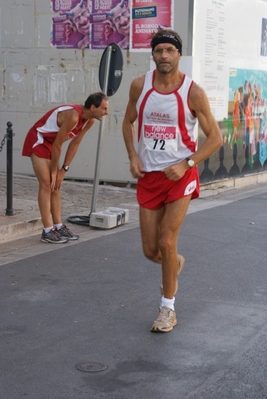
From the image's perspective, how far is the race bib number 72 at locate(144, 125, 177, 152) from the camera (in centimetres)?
575

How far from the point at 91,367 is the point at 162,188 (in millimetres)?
1437

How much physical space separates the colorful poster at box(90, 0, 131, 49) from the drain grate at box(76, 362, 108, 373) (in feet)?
29.1

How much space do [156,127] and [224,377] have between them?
72.0 inches

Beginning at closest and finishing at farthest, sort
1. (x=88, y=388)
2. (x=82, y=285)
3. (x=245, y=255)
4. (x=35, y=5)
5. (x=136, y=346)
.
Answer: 1. (x=88, y=388)
2. (x=136, y=346)
3. (x=82, y=285)
4. (x=245, y=255)
5. (x=35, y=5)

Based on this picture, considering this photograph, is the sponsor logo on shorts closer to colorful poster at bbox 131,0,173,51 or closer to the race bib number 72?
the race bib number 72

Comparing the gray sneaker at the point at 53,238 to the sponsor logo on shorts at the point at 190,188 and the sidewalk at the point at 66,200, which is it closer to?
the sidewalk at the point at 66,200

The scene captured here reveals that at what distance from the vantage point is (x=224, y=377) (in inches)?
193

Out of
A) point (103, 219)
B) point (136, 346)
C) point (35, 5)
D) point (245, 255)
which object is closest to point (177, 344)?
point (136, 346)

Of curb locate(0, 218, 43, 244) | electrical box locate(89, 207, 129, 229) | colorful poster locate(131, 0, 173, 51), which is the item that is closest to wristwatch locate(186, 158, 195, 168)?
curb locate(0, 218, 43, 244)

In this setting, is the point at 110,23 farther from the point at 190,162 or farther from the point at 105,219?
the point at 190,162

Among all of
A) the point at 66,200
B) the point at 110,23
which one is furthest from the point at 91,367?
the point at 110,23

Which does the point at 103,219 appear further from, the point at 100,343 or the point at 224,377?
the point at 224,377

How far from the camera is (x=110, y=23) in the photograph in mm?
13422

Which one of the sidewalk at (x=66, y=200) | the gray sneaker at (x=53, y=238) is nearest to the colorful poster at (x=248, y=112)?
the sidewalk at (x=66, y=200)
